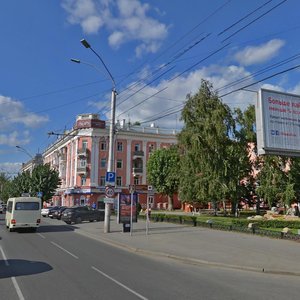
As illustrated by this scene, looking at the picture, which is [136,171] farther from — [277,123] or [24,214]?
[277,123]

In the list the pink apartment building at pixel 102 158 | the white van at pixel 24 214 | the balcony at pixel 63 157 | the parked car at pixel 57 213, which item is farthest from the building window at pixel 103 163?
the white van at pixel 24 214

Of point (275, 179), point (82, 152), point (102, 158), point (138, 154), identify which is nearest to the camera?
point (275, 179)

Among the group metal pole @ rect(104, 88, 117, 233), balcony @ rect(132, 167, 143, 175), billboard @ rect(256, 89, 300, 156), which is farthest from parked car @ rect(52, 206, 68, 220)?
balcony @ rect(132, 167, 143, 175)

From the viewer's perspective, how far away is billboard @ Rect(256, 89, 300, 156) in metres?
21.5

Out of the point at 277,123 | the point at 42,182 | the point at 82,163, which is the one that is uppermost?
the point at 82,163

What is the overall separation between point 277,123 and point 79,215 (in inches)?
944

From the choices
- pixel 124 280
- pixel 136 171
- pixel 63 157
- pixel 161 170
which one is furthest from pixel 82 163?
pixel 124 280

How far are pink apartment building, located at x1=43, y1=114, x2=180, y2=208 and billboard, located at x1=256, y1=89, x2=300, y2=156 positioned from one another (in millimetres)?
54836

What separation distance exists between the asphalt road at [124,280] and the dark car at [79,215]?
77.9 ft

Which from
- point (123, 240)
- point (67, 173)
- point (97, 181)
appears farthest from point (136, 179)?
point (123, 240)

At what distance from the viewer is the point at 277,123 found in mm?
21969

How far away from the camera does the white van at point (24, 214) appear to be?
2814 cm

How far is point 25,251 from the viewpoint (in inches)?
660

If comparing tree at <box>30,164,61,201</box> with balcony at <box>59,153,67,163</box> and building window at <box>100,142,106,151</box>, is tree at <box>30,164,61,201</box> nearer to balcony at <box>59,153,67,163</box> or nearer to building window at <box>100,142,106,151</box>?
building window at <box>100,142,106,151</box>
